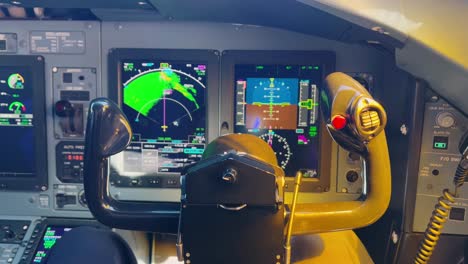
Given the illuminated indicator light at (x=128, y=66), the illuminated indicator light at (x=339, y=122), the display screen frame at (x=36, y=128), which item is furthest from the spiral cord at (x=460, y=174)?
the display screen frame at (x=36, y=128)

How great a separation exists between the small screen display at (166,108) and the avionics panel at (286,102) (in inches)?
4.8

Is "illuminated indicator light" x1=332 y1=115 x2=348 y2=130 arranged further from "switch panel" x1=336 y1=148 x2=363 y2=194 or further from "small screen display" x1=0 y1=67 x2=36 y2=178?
"small screen display" x1=0 y1=67 x2=36 y2=178

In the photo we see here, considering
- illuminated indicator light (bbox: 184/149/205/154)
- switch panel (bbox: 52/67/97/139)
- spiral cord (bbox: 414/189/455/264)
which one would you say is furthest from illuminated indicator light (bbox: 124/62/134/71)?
spiral cord (bbox: 414/189/455/264)

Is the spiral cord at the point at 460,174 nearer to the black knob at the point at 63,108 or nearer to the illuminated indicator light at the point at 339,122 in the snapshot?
the illuminated indicator light at the point at 339,122

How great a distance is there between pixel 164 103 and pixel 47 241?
0.63 meters

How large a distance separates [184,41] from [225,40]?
14 cm

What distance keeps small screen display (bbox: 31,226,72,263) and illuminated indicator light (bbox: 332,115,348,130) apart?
4.04 feet

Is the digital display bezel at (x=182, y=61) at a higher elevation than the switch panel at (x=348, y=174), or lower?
higher

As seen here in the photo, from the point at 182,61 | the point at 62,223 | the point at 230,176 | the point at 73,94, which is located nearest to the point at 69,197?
the point at 62,223

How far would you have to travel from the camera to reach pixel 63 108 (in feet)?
5.92

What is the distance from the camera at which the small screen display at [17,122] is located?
1836 mm

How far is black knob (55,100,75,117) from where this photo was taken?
181cm

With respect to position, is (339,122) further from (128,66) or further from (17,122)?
(17,122)

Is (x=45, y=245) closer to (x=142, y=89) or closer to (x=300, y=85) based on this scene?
(x=142, y=89)
